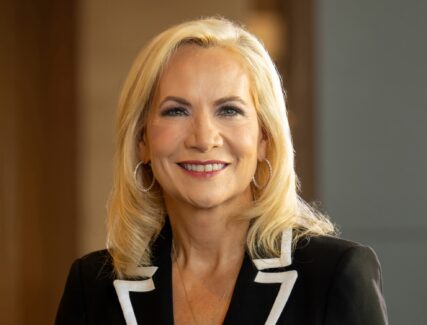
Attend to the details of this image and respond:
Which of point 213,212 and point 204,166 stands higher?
point 204,166

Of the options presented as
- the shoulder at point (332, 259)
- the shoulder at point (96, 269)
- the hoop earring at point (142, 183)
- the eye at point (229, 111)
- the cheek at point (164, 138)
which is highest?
the eye at point (229, 111)

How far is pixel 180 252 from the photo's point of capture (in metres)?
2.59

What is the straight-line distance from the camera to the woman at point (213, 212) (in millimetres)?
2328

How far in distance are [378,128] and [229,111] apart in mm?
2008

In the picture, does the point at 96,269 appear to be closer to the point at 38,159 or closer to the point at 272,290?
the point at 272,290

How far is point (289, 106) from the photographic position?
4465mm

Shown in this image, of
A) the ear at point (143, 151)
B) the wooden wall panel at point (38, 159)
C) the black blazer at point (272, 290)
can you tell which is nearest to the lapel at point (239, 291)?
the black blazer at point (272, 290)

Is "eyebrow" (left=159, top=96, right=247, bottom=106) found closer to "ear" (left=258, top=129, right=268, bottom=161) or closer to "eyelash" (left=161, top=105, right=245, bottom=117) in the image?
"eyelash" (left=161, top=105, right=245, bottom=117)

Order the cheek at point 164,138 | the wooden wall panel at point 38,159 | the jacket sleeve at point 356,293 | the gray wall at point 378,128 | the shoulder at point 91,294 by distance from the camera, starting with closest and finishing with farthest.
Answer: the jacket sleeve at point 356,293 → the cheek at point 164,138 → the shoulder at point 91,294 → the gray wall at point 378,128 → the wooden wall panel at point 38,159

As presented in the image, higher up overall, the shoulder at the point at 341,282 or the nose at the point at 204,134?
the nose at the point at 204,134

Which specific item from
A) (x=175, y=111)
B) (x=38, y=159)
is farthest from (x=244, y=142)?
(x=38, y=159)

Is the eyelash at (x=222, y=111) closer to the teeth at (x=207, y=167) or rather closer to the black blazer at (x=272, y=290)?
the teeth at (x=207, y=167)

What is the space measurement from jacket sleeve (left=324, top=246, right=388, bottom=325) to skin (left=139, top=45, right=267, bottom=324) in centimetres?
31

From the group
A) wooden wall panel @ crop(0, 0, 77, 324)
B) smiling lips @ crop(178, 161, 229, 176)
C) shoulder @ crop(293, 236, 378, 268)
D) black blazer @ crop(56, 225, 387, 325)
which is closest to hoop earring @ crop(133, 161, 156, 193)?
black blazer @ crop(56, 225, 387, 325)
